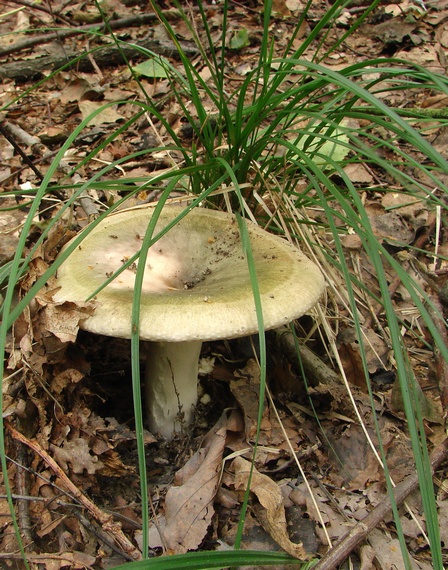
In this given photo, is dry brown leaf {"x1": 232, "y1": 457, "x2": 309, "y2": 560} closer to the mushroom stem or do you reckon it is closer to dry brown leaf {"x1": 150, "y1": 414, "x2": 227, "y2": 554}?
dry brown leaf {"x1": 150, "y1": 414, "x2": 227, "y2": 554}

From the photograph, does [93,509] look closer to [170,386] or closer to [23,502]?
[23,502]

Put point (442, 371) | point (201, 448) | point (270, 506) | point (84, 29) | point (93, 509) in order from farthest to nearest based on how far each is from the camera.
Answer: point (84, 29) < point (442, 371) < point (201, 448) < point (270, 506) < point (93, 509)

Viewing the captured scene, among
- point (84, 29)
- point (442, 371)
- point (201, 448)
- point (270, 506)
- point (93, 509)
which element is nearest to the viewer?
point (93, 509)

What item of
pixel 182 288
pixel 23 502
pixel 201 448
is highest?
pixel 182 288

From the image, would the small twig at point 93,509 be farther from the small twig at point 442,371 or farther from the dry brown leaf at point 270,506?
the small twig at point 442,371

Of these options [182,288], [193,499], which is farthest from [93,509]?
[182,288]

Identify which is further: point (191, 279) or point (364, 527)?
Answer: point (191, 279)

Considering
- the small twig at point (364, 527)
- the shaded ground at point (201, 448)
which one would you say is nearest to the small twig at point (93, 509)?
the shaded ground at point (201, 448)
